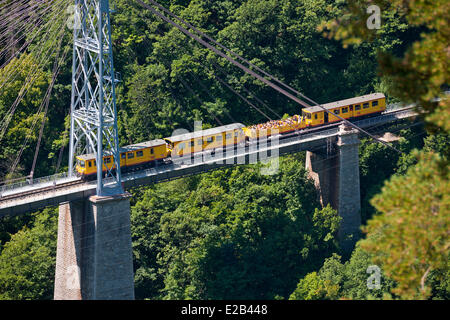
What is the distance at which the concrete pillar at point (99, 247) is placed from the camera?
39.8m

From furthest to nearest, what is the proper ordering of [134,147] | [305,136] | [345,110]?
[345,110] < [305,136] < [134,147]

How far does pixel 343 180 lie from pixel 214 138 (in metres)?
10.2

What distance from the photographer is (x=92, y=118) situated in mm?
39625

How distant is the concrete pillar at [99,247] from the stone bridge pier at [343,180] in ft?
55.5

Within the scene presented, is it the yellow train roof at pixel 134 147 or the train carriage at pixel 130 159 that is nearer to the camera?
the train carriage at pixel 130 159

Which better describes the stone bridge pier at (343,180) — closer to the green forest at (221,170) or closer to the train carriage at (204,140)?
the green forest at (221,170)

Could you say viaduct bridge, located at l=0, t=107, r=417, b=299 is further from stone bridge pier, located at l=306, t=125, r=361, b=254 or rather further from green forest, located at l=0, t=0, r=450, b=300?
green forest, located at l=0, t=0, r=450, b=300

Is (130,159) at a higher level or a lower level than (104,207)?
higher

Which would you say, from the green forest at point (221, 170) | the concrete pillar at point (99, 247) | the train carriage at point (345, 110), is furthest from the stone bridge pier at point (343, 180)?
the concrete pillar at point (99, 247)

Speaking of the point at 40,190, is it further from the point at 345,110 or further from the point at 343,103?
the point at 343,103

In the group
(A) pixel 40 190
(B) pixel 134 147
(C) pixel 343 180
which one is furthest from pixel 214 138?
(A) pixel 40 190

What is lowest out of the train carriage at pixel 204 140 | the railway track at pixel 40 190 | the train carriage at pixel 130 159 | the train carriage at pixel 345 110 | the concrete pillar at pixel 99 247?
the concrete pillar at pixel 99 247

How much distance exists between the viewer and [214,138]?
154 ft

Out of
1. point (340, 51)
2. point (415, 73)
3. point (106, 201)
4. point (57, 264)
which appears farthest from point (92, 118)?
point (340, 51)
